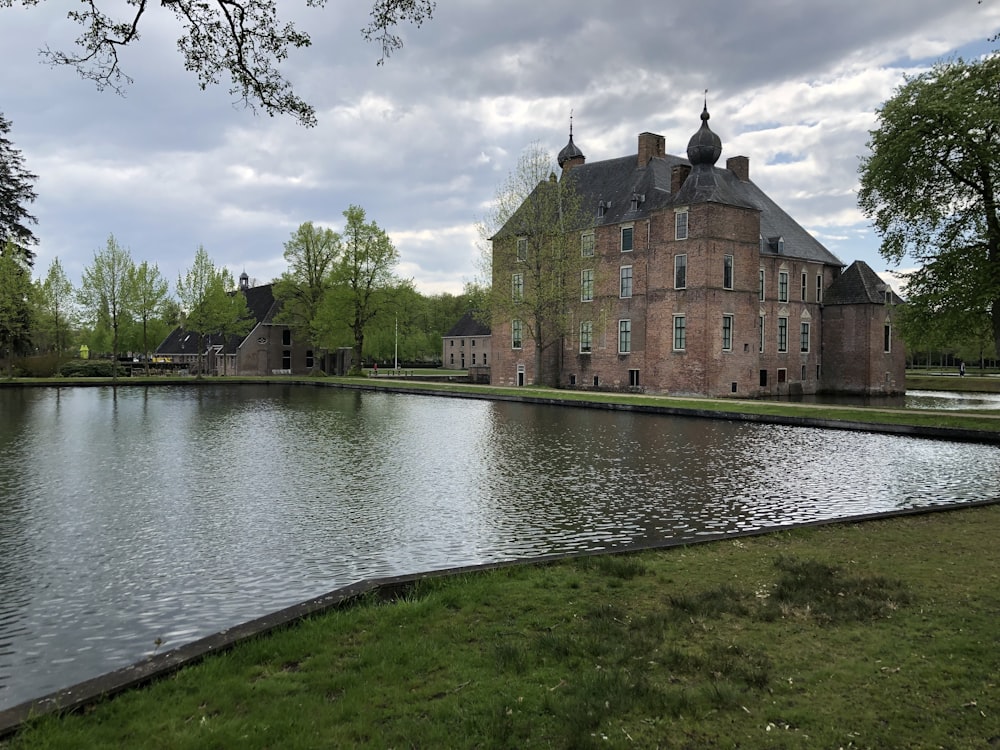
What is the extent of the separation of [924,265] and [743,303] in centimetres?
1459

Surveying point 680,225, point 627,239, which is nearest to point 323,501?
point 680,225

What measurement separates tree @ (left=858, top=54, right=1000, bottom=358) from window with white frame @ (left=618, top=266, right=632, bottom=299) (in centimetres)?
1758

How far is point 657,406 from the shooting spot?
97.8ft

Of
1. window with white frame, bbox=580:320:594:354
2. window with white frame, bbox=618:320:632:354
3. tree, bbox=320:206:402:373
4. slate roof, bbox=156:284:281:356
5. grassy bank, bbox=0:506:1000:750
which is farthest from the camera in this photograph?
slate roof, bbox=156:284:281:356

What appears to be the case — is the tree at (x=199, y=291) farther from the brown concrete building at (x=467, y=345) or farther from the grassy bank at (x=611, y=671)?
the grassy bank at (x=611, y=671)

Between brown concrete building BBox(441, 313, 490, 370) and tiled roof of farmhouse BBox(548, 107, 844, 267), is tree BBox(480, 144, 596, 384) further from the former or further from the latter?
brown concrete building BBox(441, 313, 490, 370)

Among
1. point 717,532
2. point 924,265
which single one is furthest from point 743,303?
point 717,532

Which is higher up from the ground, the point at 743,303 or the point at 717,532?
the point at 743,303

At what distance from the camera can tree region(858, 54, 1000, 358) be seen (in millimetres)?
24891

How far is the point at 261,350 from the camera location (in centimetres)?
7038

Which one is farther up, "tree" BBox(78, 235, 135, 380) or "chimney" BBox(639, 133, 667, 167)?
"chimney" BBox(639, 133, 667, 167)

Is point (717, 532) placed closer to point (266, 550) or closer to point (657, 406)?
point (266, 550)

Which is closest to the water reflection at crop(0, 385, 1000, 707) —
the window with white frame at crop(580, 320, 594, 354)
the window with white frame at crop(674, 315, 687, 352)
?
the window with white frame at crop(674, 315, 687, 352)

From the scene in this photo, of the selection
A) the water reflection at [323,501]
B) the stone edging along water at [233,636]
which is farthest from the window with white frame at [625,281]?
the stone edging along water at [233,636]
